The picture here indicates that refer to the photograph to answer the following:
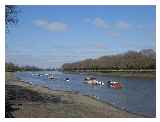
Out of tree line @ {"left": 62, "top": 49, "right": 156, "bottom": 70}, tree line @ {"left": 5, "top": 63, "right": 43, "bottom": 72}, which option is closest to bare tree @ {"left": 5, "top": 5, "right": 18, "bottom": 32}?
tree line @ {"left": 5, "top": 63, "right": 43, "bottom": 72}

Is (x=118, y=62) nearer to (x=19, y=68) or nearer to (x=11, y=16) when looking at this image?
(x=19, y=68)

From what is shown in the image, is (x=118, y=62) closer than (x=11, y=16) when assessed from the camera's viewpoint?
No

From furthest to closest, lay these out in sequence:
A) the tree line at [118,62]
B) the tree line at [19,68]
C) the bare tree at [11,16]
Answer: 1. the tree line at [118,62]
2. the tree line at [19,68]
3. the bare tree at [11,16]

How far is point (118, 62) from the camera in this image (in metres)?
3.30

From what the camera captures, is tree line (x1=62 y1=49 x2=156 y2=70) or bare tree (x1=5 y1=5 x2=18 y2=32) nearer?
bare tree (x1=5 y1=5 x2=18 y2=32)

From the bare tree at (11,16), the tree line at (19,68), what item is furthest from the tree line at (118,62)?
the bare tree at (11,16)

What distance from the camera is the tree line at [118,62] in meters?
2.96

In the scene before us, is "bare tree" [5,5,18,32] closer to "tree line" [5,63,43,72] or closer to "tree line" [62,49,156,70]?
"tree line" [5,63,43,72]

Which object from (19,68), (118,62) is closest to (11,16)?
(19,68)

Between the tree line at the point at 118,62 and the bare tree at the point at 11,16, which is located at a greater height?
the bare tree at the point at 11,16

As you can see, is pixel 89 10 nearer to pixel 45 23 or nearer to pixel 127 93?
pixel 45 23

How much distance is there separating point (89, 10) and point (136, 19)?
37cm

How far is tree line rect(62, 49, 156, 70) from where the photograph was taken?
296 centimetres

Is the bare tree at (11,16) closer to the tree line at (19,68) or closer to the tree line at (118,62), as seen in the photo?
the tree line at (19,68)
